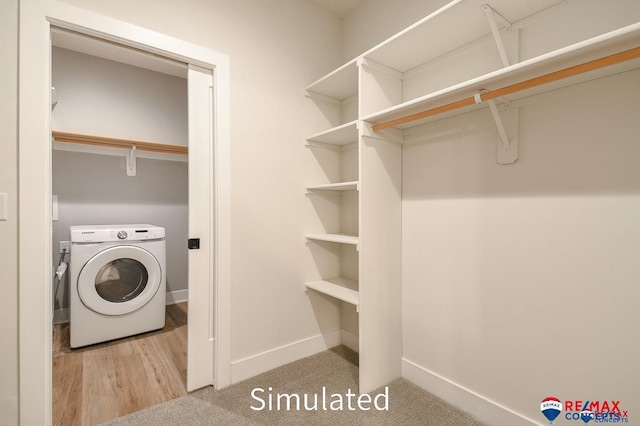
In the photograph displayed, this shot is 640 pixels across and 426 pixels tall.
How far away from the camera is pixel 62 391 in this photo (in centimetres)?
185

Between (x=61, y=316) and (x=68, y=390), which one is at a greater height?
(x=61, y=316)

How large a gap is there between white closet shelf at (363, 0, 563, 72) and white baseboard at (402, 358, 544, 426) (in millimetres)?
1767

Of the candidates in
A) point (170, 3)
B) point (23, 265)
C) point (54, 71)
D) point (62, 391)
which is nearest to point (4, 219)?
point (23, 265)

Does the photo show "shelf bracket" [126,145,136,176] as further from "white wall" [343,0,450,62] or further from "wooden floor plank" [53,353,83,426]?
"white wall" [343,0,450,62]

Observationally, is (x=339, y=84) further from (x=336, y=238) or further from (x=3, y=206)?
(x=3, y=206)

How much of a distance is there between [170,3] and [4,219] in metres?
1.38

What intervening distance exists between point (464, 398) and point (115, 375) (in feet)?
7.38

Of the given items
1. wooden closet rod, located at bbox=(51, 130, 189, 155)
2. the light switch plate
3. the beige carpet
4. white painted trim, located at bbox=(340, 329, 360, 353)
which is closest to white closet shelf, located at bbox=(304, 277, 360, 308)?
white painted trim, located at bbox=(340, 329, 360, 353)

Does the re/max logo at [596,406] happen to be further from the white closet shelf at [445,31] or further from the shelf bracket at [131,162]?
the shelf bracket at [131,162]

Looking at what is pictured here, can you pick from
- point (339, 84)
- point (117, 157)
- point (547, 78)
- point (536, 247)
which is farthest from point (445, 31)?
point (117, 157)

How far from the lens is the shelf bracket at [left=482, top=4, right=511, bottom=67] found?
50.8 inches

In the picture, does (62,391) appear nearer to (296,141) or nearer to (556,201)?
(296,141)

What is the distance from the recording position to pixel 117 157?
3.17 metres

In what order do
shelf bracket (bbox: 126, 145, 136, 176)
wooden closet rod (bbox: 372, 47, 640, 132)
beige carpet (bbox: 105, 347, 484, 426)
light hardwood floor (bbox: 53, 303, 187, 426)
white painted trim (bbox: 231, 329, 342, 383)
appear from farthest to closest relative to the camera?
1. shelf bracket (bbox: 126, 145, 136, 176)
2. white painted trim (bbox: 231, 329, 342, 383)
3. light hardwood floor (bbox: 53, 303, 187, 426)
4. beige carpet (bbox: 105, 347, 484, 426)
5. wooden closet rod (bbox: 372, 47, 640, 132)
